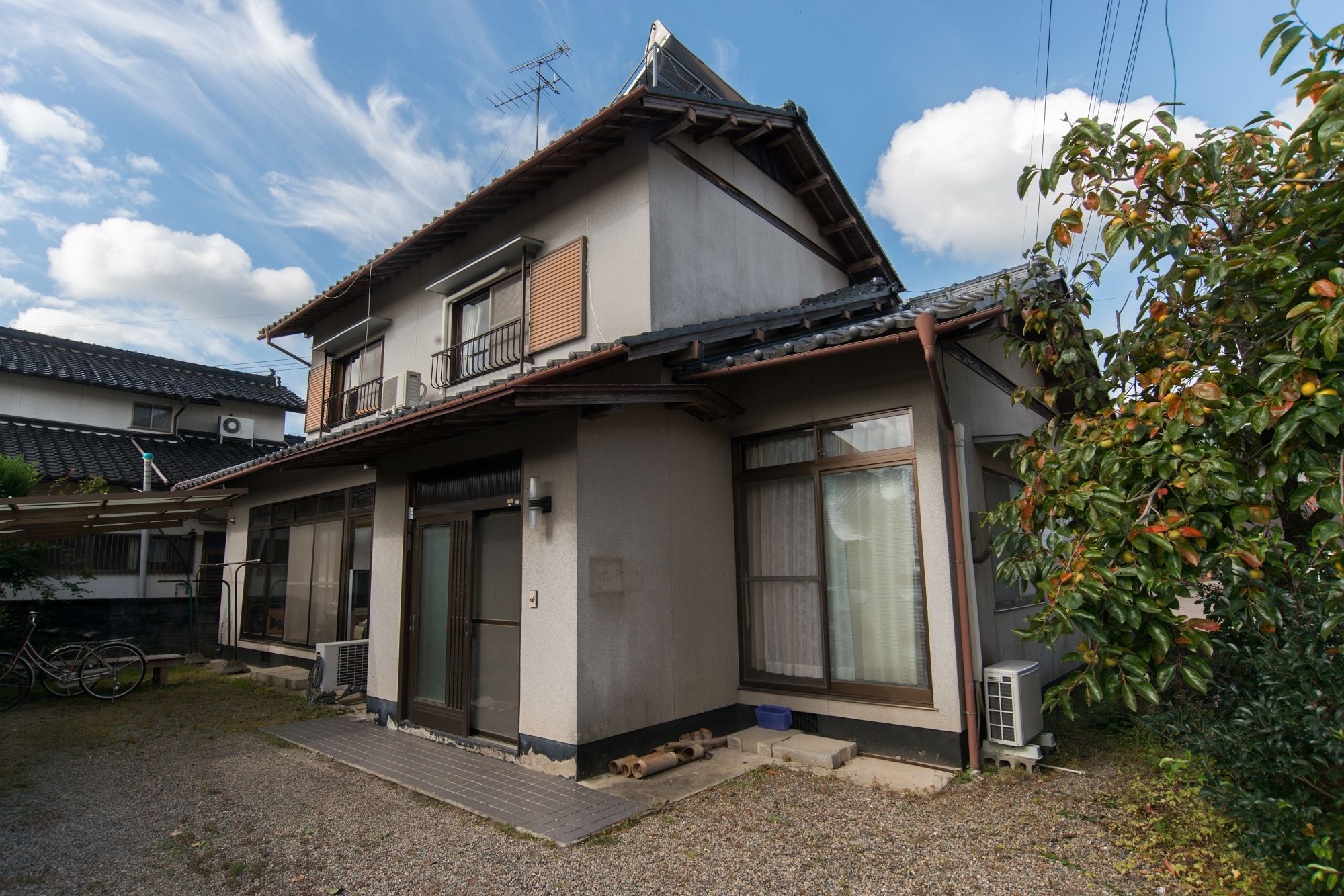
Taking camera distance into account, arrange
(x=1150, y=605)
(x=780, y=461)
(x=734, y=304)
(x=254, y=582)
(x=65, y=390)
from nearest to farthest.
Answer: (x=1150, y=605), (x=780, y=461), (x=734, y=304), (x=254, y=582), (x=65, y=390)

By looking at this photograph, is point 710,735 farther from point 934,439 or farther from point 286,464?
point 286,464

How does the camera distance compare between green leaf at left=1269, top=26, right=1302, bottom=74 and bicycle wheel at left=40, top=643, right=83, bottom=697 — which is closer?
green leaf at left=1269, top=26, right=1302, bottom=74

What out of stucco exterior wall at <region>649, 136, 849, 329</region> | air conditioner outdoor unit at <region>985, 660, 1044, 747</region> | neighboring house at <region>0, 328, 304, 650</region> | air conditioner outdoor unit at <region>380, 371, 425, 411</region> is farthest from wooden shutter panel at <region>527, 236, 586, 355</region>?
neighboring house at <region>0, 328, 304, 650</region>

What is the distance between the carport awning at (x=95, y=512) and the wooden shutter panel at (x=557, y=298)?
4.52 meters

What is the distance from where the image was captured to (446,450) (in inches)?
281

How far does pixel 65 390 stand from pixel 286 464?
1208 centimetres

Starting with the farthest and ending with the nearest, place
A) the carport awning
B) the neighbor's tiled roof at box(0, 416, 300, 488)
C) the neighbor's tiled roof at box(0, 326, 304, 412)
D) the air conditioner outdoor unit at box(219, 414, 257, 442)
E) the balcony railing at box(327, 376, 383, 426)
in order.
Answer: the air conditioner outdoor unit at box(219, 414, 257, 442) → the neighbor's tiled roof at box(0, 326, 304, 412) → the neighbor's tiled roof at box(0, 416, 300, 488) → the balcony railing at box(327, 376, 383, 426) → the carport awning

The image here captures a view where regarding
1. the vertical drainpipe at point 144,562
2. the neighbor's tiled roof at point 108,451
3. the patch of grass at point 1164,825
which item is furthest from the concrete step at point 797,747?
the neighbor's tiled roof at point 108,451

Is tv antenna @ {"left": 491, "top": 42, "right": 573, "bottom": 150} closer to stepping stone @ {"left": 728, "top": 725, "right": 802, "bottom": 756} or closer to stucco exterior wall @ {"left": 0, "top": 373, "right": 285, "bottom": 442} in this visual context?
stepping stone @ {"left": 728, "top": 725, "right": 802, "bottom": 756}

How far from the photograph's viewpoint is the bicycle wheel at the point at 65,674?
29.3 ft

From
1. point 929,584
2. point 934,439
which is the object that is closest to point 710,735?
point 929,584

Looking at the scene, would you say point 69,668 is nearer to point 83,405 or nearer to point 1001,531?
point 83,405

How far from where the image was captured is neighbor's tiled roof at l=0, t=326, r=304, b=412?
614 inches

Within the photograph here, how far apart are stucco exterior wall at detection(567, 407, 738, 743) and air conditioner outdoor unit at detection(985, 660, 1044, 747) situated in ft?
7.35
